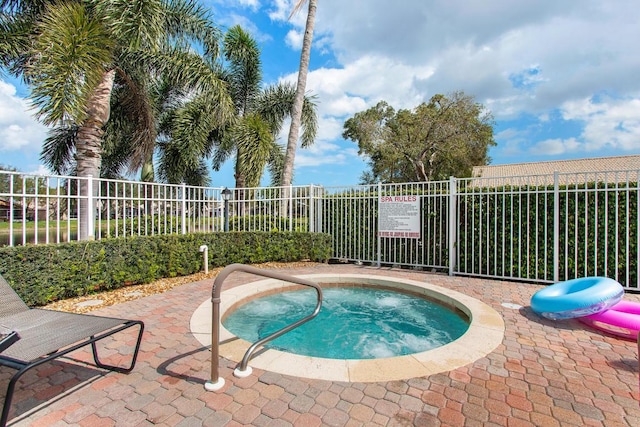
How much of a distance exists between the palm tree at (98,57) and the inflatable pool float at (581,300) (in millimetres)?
8127

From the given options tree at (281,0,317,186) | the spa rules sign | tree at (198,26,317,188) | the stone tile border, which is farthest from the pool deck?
tree at (198,26,317,188)

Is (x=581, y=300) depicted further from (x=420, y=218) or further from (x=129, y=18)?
(x=129, y=18)

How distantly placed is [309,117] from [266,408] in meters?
13.0

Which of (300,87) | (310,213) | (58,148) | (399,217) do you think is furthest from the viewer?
(58,148)

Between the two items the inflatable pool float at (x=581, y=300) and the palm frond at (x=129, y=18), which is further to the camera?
the palm frond at (x=129, y=18)

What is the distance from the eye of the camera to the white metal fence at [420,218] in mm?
5598

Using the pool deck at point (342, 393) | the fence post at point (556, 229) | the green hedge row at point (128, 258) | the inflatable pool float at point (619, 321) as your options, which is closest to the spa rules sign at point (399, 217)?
the green hedge row at point (128, 258)

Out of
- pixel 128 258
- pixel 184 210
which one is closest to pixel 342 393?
pixel 128 258

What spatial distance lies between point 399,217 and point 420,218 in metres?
0.53

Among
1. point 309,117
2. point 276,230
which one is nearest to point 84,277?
point 276,230

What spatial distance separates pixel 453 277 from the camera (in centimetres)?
695

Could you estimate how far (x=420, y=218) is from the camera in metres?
7.78

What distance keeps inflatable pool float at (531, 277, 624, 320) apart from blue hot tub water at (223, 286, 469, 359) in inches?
41.8

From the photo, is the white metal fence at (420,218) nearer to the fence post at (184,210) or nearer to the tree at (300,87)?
the fence post at (184,210)
